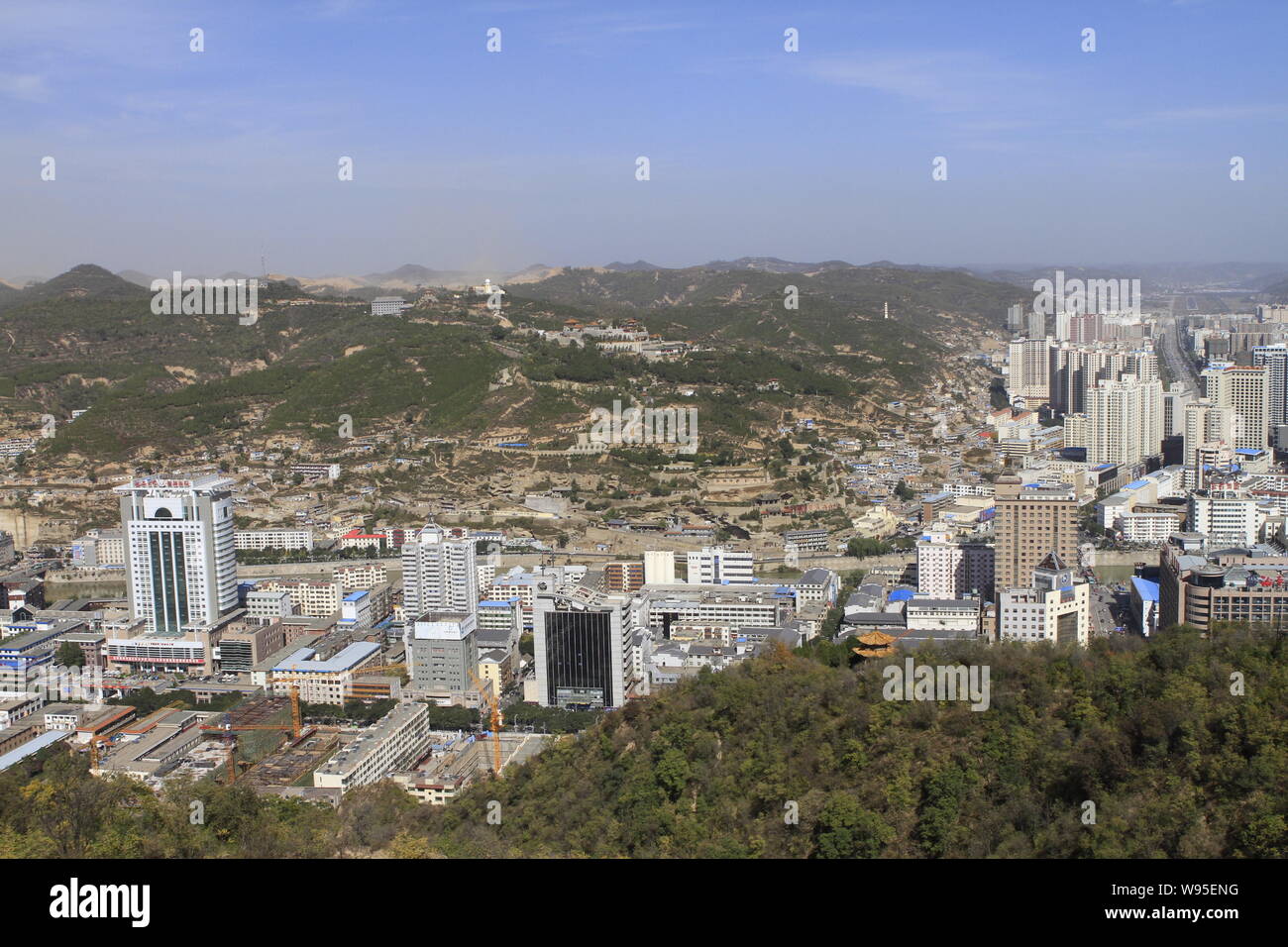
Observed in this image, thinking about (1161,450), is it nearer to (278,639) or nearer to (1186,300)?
(278,639)

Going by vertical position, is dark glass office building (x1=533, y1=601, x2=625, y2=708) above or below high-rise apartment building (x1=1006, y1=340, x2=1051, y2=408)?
below

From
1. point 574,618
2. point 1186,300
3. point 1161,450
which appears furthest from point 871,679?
point 1186,300

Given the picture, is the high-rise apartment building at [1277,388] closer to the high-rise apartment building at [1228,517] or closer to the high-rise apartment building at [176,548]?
the high-rise apartment building at [1228,517]

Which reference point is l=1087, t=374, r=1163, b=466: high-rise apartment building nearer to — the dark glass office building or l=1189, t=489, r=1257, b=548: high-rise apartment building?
l=1189, t=489, r=1257, b=548: high-rise apartment building

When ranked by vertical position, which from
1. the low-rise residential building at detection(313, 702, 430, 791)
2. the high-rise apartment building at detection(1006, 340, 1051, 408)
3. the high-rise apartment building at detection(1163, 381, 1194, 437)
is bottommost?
the low-rise residential building at detection(313, 702, 430, 791)

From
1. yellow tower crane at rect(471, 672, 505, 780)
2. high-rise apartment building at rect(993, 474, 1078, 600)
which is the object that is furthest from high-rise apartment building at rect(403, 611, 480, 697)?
high-rise apartment building at rect(993, 474, 1078, 600)

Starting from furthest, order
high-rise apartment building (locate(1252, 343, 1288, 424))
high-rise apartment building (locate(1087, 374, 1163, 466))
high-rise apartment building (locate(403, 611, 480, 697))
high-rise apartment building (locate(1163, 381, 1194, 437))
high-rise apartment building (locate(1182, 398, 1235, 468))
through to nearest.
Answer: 1. high-rise apartment building (locate(1252, 343, 1288, 424))
2. high-rise apartment building (locate(1163, 381, 1194, 437))
3. high-rise apartment building (locate(1087, 374, 1163, 466))
4. high-rise apartment building (locate(1182, 398, 1235, 468))
5. high-rise apartment building (locate(403, 611, 480, 697))
